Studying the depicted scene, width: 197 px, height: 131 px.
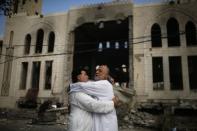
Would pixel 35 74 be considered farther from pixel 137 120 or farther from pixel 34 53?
pixel 137 120

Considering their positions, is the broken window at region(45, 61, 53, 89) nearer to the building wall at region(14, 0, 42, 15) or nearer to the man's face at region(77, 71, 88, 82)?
the building wall at region(14, 0, 42, 15)

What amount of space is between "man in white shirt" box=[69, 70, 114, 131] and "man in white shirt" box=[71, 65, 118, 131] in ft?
0.21

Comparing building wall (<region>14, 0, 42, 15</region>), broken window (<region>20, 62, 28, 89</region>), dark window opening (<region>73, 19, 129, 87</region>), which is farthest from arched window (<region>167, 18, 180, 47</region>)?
building wall (<region>14, 0, 42, 15</region>)

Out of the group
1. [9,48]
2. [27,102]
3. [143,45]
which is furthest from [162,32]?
[9,48]

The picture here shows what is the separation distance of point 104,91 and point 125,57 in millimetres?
26523

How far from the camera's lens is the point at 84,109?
3.05 metres

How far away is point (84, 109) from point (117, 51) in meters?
25.2

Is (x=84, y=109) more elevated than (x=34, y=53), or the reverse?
(x=34, y=53)

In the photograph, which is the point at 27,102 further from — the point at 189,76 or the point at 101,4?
the point at 189,76

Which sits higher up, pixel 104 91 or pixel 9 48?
pixel 9 48

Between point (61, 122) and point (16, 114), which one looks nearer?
point (61, 122)

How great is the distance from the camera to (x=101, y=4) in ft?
73.3

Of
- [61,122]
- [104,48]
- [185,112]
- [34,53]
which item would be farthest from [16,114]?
[185,112]

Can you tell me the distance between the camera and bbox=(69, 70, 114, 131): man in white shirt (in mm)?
2920
